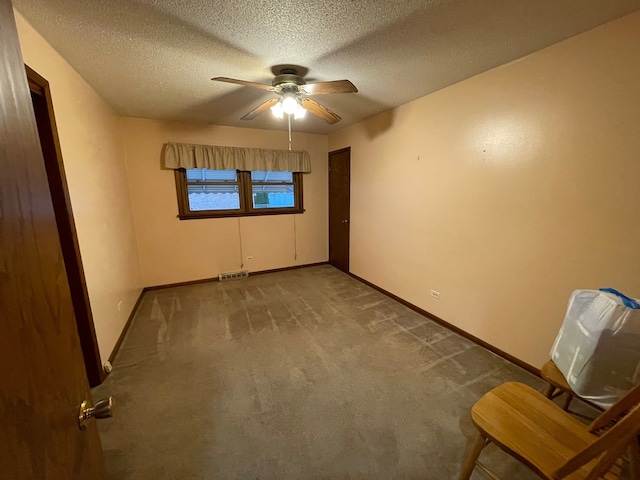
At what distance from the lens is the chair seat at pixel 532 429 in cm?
100

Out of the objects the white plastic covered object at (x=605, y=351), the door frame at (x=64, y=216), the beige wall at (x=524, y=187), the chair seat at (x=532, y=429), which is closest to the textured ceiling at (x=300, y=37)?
the beige wall at (x=524, y=187)

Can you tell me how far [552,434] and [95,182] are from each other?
138 inches

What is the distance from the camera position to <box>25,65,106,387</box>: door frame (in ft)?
5.33

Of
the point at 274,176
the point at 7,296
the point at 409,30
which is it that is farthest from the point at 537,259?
the point at 274,176

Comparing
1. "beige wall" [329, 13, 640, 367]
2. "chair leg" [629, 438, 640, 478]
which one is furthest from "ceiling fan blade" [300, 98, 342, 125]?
"chair leg" [629, 438, 640, 478]

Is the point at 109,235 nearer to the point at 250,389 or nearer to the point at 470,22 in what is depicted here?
the point at 250,389

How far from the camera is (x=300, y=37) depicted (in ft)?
5.48

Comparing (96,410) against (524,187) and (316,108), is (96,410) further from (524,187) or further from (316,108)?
(524,187)

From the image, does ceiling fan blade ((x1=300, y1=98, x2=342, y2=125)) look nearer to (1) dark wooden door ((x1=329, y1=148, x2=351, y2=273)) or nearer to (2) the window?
(1) dark wooden door ((x1=329, y1=148, x2=351, y2=273))

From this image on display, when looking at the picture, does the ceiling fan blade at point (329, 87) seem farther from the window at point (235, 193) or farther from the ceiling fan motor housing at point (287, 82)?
the window at point (235, 193)

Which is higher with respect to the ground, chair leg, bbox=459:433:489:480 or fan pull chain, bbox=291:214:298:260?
fan pull chain, bbox=291:214:298:260

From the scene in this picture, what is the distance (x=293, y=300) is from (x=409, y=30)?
2922 millimetres

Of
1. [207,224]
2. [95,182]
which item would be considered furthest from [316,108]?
[207,224]

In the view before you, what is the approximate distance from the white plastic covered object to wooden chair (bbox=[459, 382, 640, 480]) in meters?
0.34
